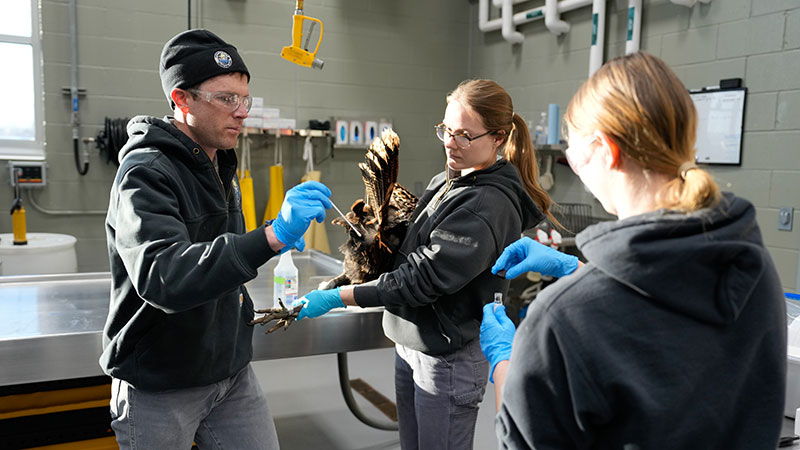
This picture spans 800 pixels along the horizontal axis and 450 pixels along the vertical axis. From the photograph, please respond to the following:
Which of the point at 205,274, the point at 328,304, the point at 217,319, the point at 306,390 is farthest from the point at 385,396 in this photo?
the point at 205,274

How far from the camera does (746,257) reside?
2.38 feet

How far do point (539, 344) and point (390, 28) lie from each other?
174 inches

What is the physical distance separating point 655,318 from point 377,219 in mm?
1140

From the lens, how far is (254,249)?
120 centimetres

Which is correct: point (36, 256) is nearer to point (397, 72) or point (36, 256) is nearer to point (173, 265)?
point (173, 265)

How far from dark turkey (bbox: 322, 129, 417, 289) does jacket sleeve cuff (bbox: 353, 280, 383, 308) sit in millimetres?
150

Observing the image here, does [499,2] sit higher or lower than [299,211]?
higher

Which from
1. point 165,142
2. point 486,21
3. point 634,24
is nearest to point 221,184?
point 165,142

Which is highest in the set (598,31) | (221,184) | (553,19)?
(553,19)

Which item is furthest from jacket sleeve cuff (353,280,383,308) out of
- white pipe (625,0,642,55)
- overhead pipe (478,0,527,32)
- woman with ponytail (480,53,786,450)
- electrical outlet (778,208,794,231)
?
overhead pipe (478,0,527,32)

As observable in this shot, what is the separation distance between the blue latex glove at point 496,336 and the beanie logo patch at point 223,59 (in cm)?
84

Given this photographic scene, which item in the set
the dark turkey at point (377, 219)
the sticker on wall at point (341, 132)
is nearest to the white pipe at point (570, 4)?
the sticker on wall at point (341, 132)

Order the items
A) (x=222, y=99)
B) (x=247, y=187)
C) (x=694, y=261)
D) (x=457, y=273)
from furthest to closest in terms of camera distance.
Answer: (x=247, y=187), (x=457, y=273), (x=222, y=99), (x=694, y=261)

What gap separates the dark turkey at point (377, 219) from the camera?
5.71 ft
